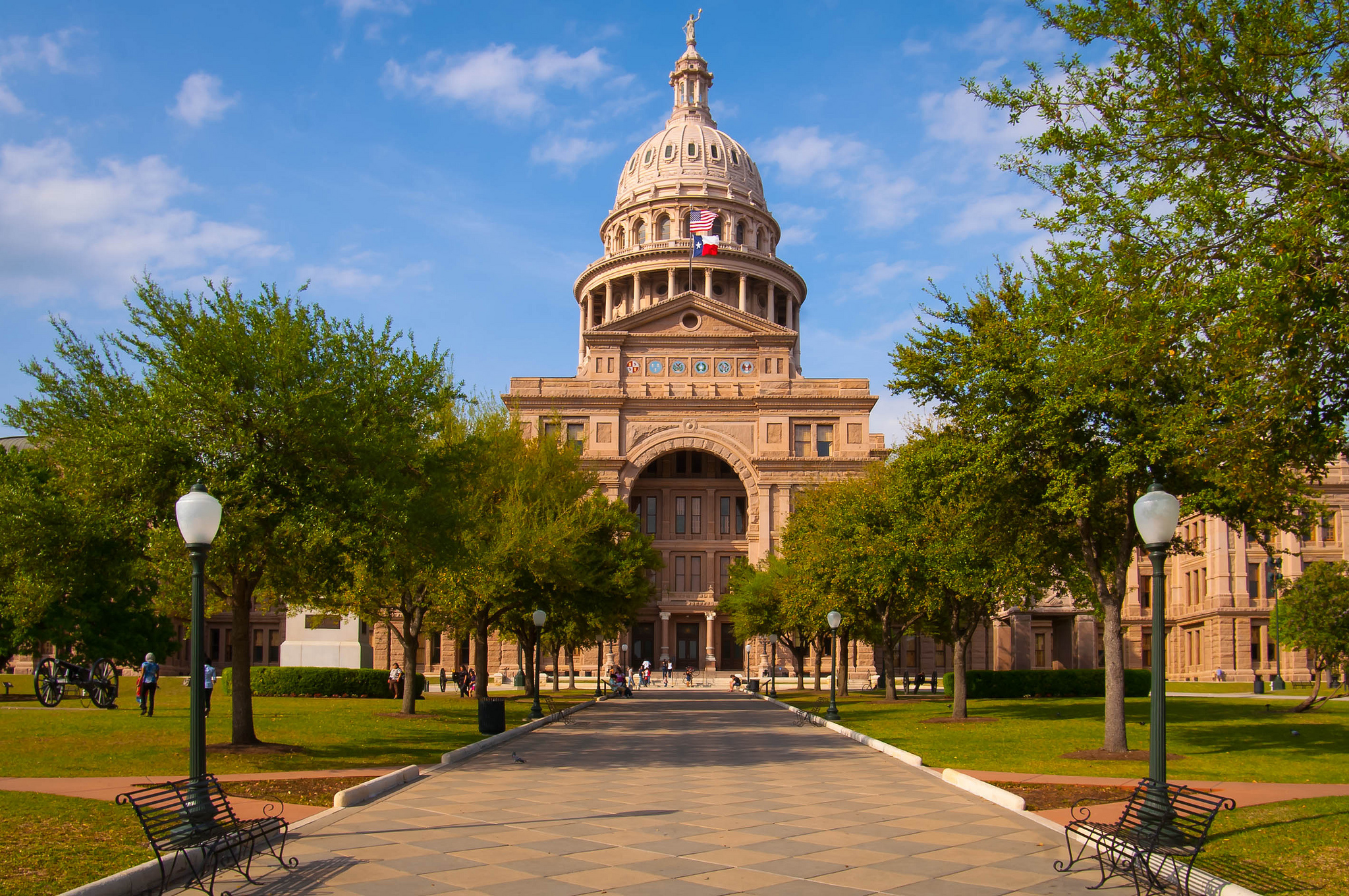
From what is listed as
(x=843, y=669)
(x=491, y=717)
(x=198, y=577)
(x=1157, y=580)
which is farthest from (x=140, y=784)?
(x=843, y=669)

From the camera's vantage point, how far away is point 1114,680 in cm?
2291

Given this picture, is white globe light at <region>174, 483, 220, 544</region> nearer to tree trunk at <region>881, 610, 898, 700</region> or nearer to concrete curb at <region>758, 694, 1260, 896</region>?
concrete curb at <region>758, 694, 1260, 896</region>

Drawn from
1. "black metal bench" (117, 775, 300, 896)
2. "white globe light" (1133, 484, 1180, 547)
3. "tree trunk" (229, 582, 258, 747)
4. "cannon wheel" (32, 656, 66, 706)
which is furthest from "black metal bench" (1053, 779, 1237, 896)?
"cannon wheel" (32, 656, 66, 706)

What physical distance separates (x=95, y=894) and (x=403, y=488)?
1339 cm

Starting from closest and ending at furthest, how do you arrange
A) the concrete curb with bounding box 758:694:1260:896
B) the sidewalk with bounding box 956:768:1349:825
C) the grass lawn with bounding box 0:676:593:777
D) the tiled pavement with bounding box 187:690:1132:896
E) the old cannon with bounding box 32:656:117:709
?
1. the concrete curb with bounding box 758:694:1260:896
2. the tiled pavement with bounding box 187:690:1132:896
3. the sidewalk with bounding box 956:768:1349:825
4. the grass lawn with bounding box 0:676:593:777
5. the old cannon with bounding box 32:656:117:709

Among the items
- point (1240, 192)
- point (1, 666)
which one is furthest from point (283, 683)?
point (1240, 192)

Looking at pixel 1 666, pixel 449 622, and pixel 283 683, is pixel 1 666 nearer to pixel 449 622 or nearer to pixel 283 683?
pixel 283 683

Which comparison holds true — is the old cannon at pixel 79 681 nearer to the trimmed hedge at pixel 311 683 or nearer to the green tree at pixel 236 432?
the trimmed hedge at pixel 311 683

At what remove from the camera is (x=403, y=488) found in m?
22.0

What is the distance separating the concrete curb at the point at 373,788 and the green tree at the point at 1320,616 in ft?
126

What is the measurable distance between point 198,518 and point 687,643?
244 ft

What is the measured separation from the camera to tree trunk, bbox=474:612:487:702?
37.0 meters

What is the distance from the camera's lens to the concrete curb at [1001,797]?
950 cm

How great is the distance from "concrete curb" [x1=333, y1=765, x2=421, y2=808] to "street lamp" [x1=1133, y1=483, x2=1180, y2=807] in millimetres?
9891
